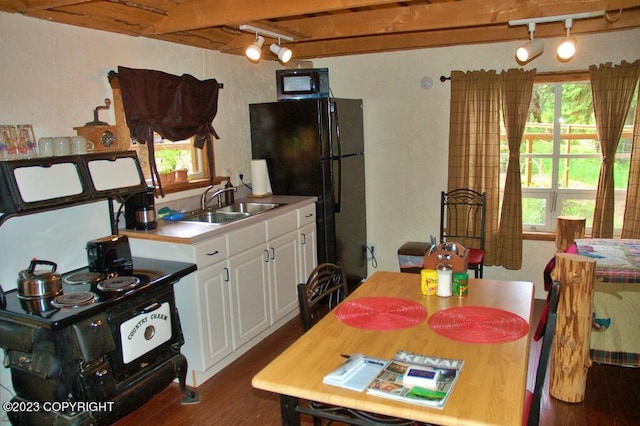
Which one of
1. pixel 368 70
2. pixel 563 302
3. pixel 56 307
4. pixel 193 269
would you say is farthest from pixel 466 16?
pixel 56 307

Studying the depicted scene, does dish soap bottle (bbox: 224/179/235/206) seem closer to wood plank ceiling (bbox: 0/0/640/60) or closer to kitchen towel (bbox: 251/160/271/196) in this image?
kitchen towel (bbox: 251/160/271/196)

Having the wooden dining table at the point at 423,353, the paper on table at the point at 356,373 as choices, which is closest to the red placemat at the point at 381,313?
the wooden dining table at the point at 423,353

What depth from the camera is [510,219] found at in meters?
4.22

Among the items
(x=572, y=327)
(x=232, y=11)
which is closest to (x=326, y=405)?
(x=572, y=327)

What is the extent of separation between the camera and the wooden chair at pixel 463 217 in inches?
170

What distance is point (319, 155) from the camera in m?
4.00

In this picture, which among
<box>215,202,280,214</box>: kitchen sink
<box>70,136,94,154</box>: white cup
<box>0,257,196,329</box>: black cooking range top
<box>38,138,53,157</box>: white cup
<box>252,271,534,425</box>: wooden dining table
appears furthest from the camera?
<box>215,202,280,214</box>: kitchen sink

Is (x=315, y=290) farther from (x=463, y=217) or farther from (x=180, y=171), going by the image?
(x=463, y=217)

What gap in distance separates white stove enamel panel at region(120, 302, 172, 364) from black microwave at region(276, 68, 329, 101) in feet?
7.00

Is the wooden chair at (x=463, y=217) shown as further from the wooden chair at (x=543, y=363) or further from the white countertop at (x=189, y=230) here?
the wooden chair at (x=543, y=363)

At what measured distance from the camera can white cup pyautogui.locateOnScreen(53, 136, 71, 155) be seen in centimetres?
254

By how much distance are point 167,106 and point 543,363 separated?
109 inches

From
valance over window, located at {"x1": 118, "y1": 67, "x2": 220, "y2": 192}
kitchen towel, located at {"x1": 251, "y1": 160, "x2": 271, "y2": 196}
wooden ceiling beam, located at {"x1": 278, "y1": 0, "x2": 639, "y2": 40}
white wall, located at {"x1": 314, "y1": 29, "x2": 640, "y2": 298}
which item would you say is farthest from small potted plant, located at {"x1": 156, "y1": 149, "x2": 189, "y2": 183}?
white wall, located at {"x1": 314, "y1": 29, "x2": 640, "y2": 298}

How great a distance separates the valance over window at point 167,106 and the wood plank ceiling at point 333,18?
28cm
